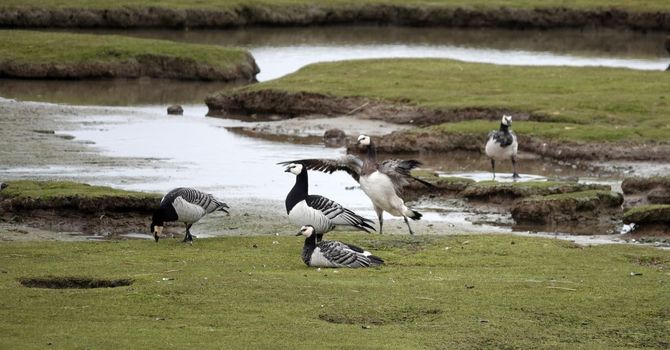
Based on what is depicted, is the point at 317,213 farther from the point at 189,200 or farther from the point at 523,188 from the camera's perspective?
the point at 523,188

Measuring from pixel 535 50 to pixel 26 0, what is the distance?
1091 inches

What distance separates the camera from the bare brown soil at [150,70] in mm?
50562

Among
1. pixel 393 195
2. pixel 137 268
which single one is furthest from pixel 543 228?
pixel 137 268

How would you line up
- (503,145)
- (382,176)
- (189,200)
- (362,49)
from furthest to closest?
(362,49) < (503,145) < (382,176) < (189,200)

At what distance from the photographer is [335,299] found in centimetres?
1577

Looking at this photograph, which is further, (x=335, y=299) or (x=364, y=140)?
(x=364, y=140)

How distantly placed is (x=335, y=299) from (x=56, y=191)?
10.5m

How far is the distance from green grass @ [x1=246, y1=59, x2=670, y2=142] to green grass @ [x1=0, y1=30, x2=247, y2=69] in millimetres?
5866

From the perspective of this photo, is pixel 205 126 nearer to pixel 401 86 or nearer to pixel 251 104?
pixel 251 104

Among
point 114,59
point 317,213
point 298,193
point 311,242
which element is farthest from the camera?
point 114,59

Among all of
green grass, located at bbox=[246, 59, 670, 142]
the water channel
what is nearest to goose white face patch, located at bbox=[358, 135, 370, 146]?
the water channel

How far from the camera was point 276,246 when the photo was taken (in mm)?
20766

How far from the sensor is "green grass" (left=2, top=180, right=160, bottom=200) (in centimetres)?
2433

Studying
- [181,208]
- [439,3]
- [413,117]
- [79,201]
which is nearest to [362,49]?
[439,3]
